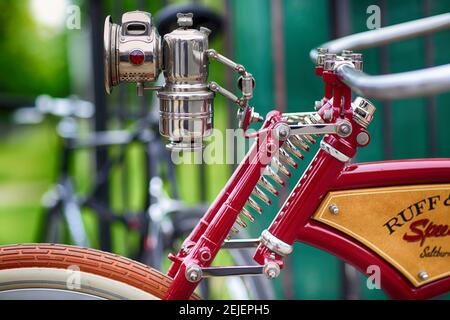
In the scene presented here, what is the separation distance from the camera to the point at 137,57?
1147mm

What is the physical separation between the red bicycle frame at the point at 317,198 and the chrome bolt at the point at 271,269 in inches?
0.5

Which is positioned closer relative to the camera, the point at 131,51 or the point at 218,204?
the point at 131,51

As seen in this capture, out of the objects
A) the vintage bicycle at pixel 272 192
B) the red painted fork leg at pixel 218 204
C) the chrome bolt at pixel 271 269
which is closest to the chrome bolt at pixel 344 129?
the vintage bicycle at pixel 272 192

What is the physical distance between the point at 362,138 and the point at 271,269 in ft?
0.81

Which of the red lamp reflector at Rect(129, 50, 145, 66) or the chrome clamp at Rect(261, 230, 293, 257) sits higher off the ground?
the red lamp reflector at Rect(129, 50, 145, 66)

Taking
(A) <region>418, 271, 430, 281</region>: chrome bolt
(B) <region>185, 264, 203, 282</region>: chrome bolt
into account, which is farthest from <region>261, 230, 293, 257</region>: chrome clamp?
(A) <region>418, 271, 430, 281</region>: chrome bolt

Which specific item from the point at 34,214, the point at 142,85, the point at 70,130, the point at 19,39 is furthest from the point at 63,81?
the point at 142,85

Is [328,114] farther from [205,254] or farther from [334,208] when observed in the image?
[205,254]

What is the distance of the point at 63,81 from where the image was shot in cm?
744

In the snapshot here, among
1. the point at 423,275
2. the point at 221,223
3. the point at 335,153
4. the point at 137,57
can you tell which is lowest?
the point at 423,275

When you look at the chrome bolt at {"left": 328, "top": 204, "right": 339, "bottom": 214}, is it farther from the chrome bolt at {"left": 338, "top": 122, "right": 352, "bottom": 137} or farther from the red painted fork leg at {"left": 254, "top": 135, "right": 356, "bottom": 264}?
the chrome bolt at {"left": 338, "top": 122, "right": 352, "bottom": 137}

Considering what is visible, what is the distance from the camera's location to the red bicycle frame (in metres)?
1.22

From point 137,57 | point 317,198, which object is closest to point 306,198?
point 317,198

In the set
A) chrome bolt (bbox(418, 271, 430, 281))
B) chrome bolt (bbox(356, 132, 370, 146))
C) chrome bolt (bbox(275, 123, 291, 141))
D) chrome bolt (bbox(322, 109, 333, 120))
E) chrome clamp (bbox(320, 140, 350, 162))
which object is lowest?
chrome bolt (bbox(418, 271, 430, 281))
